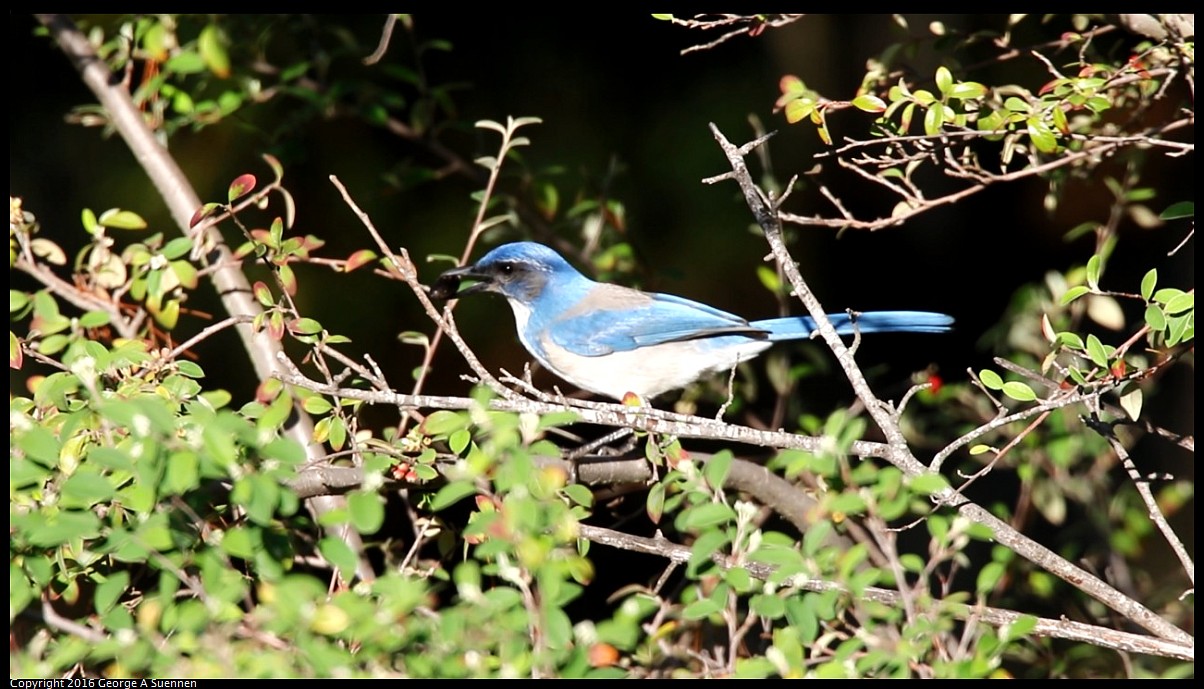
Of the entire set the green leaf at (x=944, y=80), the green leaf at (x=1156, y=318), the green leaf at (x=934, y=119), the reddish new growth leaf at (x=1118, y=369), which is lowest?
the reddish new growth leaf at (x=1118, y=369)

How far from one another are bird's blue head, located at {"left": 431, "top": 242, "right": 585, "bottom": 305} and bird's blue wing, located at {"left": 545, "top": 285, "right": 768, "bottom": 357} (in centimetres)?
13

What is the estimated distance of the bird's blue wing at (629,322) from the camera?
4.04 metres

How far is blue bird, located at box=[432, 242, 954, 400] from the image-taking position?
4039mm

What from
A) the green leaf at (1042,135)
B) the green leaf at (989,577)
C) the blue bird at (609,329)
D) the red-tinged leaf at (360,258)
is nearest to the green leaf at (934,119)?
the green leaf at (1042,135)

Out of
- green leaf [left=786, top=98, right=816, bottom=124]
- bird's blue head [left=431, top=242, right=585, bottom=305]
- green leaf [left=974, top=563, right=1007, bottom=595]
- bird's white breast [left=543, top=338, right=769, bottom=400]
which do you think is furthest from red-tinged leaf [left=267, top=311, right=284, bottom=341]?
green leaf [left=974, top=563, right=1007, bottom=595]

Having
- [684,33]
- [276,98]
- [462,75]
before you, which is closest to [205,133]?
[276,98]

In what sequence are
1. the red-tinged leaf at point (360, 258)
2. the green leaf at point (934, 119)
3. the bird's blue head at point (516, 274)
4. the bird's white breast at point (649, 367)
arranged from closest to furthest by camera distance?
1. the green leaf at point (934, 119)
2. the red-tinged leaf at point (360, 258)
3. the bird's blue head at point (516, 274)
4. the bird's white breast at point (649, 367)

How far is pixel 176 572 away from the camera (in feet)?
5.98

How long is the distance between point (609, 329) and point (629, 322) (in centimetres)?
7

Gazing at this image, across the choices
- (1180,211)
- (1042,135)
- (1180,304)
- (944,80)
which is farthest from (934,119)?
(1180,304)

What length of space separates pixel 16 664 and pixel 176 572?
0.44m

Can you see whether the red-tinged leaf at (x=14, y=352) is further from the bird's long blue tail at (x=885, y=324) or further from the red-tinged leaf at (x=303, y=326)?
the bird's long blue tail at (x=885, y=324)

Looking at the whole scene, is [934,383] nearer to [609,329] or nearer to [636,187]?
[609,329]

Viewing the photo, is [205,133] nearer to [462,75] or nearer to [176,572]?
[462,75]
